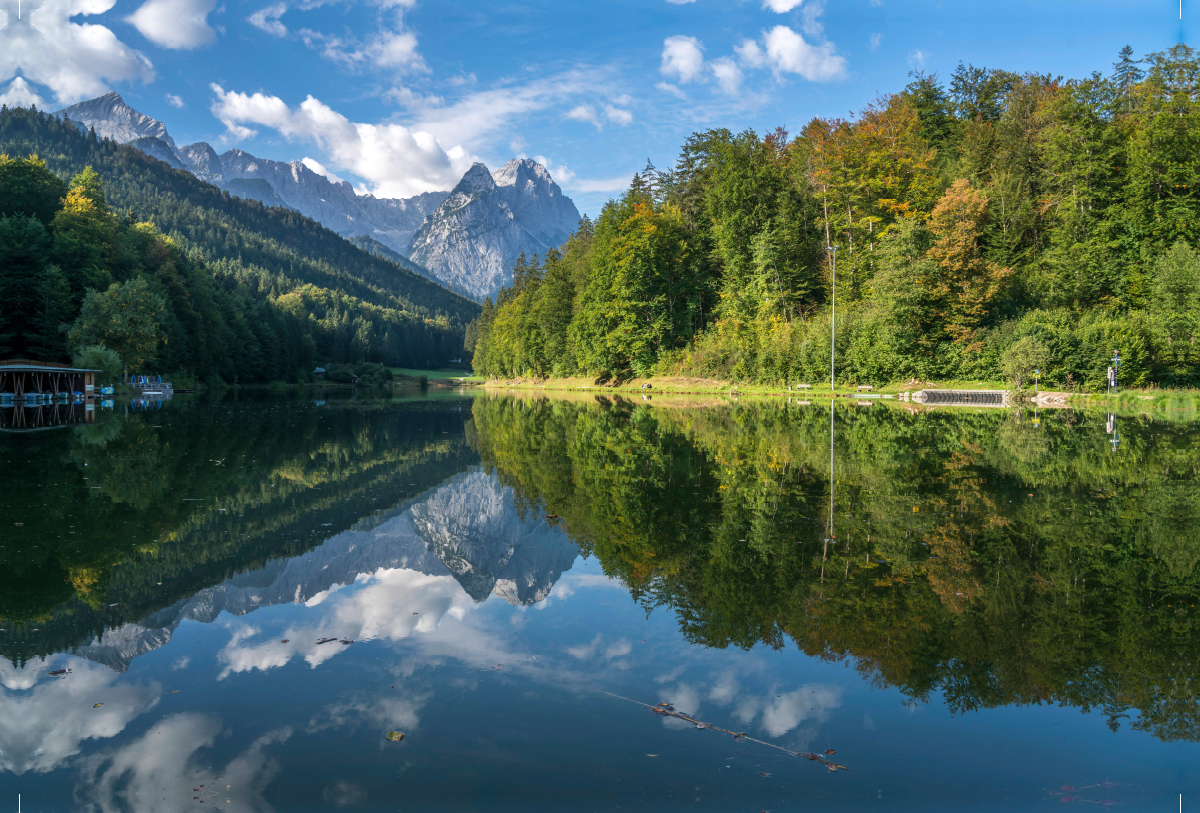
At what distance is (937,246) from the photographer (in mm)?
39000

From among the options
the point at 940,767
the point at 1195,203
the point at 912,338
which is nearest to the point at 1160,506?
the point at 940,767

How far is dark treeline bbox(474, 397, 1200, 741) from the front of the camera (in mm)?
4520

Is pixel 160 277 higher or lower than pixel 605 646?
higher

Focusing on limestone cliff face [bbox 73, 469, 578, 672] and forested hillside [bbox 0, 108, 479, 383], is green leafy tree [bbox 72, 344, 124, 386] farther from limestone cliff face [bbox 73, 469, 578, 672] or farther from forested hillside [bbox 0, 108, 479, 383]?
limestone cliff face [bbox 73, 469, 578, 672]

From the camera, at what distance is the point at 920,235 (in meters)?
40.5

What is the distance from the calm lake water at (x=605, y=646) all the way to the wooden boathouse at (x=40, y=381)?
36519 mm

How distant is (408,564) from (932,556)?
6080 millimetres

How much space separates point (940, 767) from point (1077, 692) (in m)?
1.49

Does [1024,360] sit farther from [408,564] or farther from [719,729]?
[719,729]

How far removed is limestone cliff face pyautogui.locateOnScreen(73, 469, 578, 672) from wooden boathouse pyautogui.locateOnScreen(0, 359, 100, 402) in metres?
41.9

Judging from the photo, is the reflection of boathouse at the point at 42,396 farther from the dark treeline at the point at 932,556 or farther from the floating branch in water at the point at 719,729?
the floating branch in water at the point at 719,729

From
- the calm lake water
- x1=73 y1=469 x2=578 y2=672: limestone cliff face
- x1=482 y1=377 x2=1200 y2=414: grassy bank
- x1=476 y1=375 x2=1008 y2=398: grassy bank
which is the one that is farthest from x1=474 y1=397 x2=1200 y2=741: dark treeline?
x1=476 y1=375 x2=1008 y2=398: grassy bank

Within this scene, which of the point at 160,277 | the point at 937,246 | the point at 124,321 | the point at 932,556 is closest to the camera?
the point at 932,556

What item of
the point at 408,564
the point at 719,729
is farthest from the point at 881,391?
the point at 719,729
